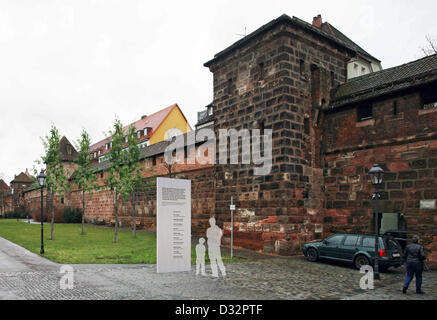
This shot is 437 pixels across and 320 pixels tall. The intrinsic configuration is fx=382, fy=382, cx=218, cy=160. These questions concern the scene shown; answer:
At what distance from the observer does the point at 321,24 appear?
35375 mm

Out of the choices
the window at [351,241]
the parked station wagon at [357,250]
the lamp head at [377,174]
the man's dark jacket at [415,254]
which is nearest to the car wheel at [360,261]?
the parked station wagon at [357,250]

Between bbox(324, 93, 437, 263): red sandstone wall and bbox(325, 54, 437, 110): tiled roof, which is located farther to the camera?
bbox(325, 54, 437, 110): tiled roof

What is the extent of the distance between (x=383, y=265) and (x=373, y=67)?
27.5 m

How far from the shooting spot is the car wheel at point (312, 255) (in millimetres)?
15353

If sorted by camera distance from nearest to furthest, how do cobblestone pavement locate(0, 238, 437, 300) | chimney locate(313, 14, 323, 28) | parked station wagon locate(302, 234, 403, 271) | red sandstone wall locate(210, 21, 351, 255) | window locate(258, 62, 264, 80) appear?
1. cobblestone pavement locate(0, 238, 437, 300)
2. parked station wagon locate(302, 234, 403, 271)
3. red sandstone wall locate(210, 21, 351, 255)
4. window locate(258, 62, 264, 80)
5. chimney locate(313, 14, 323, 28)

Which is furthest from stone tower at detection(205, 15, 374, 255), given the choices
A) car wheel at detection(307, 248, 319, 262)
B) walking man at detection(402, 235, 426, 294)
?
walking man at detection(402, 235, 426, 294)

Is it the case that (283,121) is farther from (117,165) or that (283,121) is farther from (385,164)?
(117,165)

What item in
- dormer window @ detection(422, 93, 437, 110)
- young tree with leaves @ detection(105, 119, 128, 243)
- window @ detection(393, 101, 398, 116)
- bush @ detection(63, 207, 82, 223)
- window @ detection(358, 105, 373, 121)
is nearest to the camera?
dormer window @ detection(422, 93, 437, 110)

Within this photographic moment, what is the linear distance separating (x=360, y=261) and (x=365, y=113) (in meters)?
6.97

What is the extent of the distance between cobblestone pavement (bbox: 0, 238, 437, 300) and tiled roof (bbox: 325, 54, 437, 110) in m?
7.27

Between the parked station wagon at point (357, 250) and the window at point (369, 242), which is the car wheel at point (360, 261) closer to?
the parked station wagon at point (357, 250)

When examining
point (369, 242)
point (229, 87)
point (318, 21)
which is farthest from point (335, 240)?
point (318, 21)

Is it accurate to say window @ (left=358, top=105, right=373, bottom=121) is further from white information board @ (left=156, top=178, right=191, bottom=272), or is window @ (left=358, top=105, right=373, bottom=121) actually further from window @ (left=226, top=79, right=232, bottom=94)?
white information board @ (left=156, top=178, right=191, bottom=272)

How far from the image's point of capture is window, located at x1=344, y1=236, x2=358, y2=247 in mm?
14109
